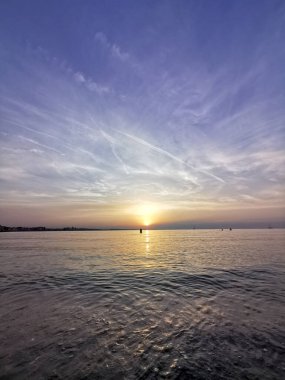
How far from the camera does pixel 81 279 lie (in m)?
18.2

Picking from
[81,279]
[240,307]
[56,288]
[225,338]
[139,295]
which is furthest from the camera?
[81,279]

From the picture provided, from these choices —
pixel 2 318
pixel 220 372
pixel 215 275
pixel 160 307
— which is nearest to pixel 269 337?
pixel 220 372

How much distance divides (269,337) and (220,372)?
10.3 ft

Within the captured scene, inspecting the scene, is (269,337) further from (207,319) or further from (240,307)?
(240,307)

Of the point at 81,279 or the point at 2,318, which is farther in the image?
the point at 81,279

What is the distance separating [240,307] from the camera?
11359mm

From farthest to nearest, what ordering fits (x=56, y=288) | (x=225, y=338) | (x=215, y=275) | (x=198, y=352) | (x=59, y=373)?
(x=215, y=275) < (x=56, y=288) < (x=225, y=338) < (x=198, y=352) < (x=59, y=373)

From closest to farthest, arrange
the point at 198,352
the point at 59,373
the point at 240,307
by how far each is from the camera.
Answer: the point at 59,373 < the point at 198,352 < the point at 240,307

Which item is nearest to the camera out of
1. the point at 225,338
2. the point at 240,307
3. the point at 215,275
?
the point at 225,338

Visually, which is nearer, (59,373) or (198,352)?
(59,373)

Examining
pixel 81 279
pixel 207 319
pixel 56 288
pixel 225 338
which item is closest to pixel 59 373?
pixel 225 338

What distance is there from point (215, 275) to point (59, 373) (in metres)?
15.9

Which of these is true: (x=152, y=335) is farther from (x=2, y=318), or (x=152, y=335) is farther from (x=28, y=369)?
(x=2, y=318)

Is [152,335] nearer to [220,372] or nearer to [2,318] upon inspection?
[220,372]
